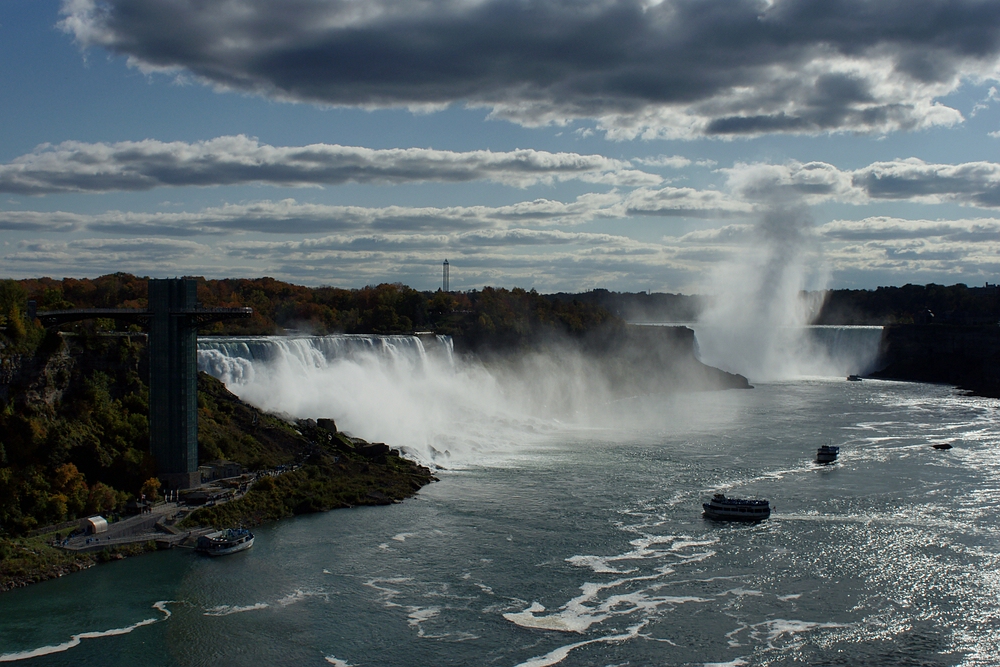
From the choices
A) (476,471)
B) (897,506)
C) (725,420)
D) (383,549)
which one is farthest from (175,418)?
(725,420)

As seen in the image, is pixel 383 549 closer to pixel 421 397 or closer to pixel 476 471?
pixel 476 471

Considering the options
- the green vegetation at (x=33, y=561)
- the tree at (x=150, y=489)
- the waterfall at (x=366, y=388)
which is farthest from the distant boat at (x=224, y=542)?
the waterfall at (x=366, y=388)

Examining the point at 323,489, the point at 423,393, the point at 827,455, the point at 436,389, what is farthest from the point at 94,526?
the point at 827,455

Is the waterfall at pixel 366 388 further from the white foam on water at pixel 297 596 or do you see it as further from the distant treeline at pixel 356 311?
the white foam on water at pixel 297 596

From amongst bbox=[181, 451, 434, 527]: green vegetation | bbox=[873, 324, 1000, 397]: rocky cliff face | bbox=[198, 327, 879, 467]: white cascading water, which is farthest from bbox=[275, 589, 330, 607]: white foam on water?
bbox=[873, 324, 1000, 397]: rocky cliff face

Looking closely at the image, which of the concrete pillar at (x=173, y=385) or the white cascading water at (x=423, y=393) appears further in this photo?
the white cascading water at (x=423, y=393)

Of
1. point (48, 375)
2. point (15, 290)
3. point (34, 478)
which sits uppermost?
point (15, 290)
